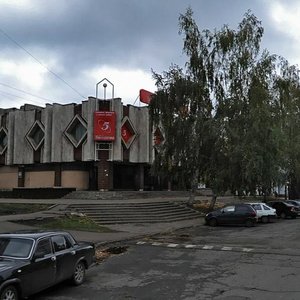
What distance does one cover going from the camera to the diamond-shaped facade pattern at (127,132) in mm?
47125

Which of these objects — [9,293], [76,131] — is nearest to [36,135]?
[76,131]

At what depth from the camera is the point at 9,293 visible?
8.45 m

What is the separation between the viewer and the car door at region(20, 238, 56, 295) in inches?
353

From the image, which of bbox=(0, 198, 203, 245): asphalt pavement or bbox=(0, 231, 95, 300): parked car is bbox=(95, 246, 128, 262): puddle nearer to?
bbox=(0, 198, 203, 245): asphalt pavement

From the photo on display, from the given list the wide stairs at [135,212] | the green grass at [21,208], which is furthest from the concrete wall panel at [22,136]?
the wide stairs at [135,212]

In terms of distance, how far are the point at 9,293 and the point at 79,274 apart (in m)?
3.05

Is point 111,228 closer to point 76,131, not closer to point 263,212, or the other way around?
point 263,212

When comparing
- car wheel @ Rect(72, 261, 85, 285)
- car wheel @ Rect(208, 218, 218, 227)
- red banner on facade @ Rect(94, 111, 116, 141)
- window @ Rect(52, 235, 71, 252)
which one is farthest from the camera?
red banner on facade @ Rect(94, 111, 116, 141)

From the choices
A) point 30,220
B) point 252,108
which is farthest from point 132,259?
point 252,108

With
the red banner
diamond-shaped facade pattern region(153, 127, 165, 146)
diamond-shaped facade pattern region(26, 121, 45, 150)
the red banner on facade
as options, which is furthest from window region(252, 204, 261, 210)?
diamond-shaped facade pattern region(26, 121, 45, 150)

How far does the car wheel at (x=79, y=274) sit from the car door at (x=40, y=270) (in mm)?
1205

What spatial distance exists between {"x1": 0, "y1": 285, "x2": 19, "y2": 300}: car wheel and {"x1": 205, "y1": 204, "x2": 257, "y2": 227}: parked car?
73.5 ft

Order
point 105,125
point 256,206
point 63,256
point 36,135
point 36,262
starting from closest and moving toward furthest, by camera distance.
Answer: point 36,262 → point 63,256 → point 256,206 → point 105,125 → point 36,135

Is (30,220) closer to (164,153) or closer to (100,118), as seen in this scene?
(164,153)
